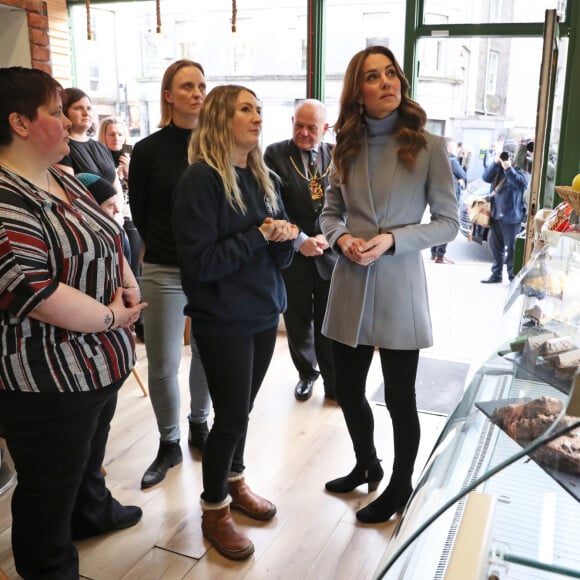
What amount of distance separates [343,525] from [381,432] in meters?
0.84

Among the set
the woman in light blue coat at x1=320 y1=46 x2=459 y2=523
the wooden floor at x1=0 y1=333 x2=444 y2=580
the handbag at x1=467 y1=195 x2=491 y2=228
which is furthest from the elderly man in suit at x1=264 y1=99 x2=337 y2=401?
the handbag at x1=467 y1=195 x2=491 y2=228

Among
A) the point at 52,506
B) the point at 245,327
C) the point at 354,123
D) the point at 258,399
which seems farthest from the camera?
the point at 258,399

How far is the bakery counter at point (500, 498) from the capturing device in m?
0.83

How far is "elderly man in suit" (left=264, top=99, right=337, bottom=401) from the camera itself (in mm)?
3354

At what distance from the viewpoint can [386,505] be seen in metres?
2.31

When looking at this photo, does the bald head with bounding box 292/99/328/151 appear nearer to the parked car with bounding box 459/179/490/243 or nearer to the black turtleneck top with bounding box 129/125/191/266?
the black turtleneck top with bounding box 129/125/191/266

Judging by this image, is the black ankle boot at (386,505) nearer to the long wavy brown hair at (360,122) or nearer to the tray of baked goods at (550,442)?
the long wavy brown hair at (360,122)

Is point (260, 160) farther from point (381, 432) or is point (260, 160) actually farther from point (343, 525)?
point (381, 432)

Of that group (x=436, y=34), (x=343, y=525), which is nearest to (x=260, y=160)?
(x=343, y=525)

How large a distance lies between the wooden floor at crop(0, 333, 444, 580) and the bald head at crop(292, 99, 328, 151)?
145 centimetres

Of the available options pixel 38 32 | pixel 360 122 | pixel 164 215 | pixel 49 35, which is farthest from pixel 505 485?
pixel 49 35

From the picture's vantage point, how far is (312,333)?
3.73m

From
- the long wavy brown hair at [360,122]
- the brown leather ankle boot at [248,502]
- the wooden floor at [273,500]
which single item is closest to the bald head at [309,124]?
the long wavy brown hair at [360,122]

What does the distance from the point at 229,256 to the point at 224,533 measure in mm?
989
